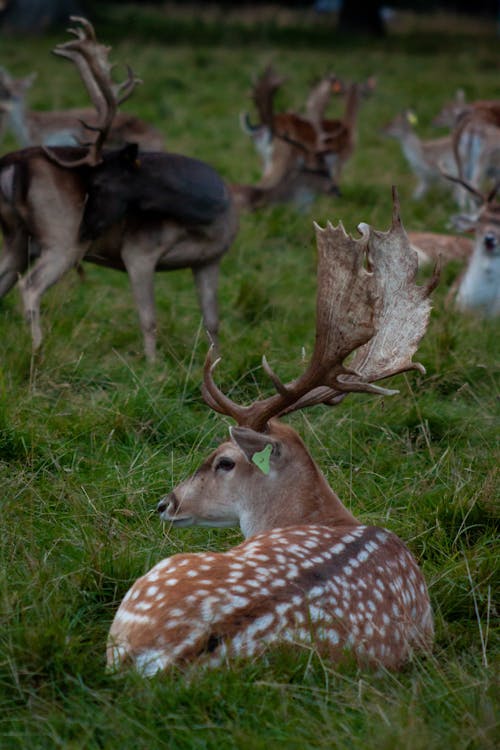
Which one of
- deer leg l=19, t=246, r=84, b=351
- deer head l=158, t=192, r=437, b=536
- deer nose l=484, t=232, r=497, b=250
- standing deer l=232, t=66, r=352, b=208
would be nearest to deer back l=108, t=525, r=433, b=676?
deer head l=158, t=192, r=437, b=536

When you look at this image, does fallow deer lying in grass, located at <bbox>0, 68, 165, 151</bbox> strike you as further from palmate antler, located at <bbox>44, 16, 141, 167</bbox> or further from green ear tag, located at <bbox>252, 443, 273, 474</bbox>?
green ear tag, located at <bbox>252, 443, 273, 474</bbox>

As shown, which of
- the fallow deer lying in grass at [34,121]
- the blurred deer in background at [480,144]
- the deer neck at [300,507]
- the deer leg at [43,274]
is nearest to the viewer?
the deer neck at [300,507]

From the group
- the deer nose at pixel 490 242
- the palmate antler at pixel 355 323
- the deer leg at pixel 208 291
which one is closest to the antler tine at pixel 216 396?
the palmate antler at pixel 355 323

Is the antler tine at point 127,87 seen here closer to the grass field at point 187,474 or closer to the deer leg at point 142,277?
the deer leg at point 142,277

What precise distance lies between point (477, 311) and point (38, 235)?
284 centimetres

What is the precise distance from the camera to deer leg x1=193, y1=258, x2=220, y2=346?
6027 millimetres

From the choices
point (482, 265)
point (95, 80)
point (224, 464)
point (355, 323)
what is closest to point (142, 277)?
point (95, 80)

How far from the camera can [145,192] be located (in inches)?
227

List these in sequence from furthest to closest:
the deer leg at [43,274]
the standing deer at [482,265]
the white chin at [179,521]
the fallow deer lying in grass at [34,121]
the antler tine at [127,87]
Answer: the fallow deer lying in grass at [34,121], the standing deer at [482,265], the antler tine at [127,87], the deer leg at [43,274], the white chin at [179,521]

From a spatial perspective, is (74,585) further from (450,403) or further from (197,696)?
(450,403)

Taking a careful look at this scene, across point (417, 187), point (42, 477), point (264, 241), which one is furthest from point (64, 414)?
point (417, 187)

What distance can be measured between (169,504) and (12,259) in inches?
102

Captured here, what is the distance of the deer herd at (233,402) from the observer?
2742 millimetres

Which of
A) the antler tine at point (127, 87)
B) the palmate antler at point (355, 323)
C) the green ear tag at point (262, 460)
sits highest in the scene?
the antler tine at point (127, 87)
